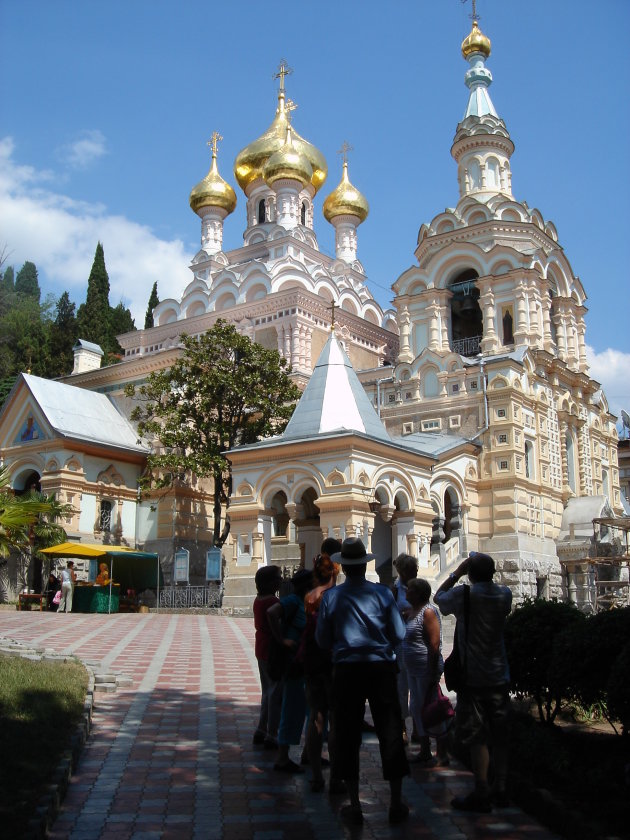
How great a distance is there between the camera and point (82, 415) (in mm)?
27641

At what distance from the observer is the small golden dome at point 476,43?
3167cm

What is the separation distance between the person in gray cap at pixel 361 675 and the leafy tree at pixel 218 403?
1855 cm

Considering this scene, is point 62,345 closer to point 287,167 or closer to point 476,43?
point 287,167

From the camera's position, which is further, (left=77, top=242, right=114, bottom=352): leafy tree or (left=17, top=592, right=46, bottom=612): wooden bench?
(left=77, top=242, right=114, bottom=352): leafy tree

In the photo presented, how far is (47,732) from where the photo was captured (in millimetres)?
6133

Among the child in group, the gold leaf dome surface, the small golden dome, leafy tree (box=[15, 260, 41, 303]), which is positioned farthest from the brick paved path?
leafy tree (box=[15, 260, 41, 303])

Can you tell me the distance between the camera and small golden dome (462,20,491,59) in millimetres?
31672

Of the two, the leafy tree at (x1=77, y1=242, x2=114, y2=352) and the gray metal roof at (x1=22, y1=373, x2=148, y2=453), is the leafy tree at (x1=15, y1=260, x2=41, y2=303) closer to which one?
the leafy tree at (x1=77, y1=242, x2=114, y2=352)

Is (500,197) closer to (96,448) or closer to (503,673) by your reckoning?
(96,448)

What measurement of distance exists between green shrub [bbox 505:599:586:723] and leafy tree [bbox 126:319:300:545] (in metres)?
16.6

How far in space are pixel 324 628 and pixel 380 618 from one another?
35 centimetres

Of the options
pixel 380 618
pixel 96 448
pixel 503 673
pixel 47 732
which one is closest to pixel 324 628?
pixel 380 618

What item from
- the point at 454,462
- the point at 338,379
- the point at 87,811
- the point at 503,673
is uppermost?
the point at 338,379

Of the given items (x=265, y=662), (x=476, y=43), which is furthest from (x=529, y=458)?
(x=265, y=662)
